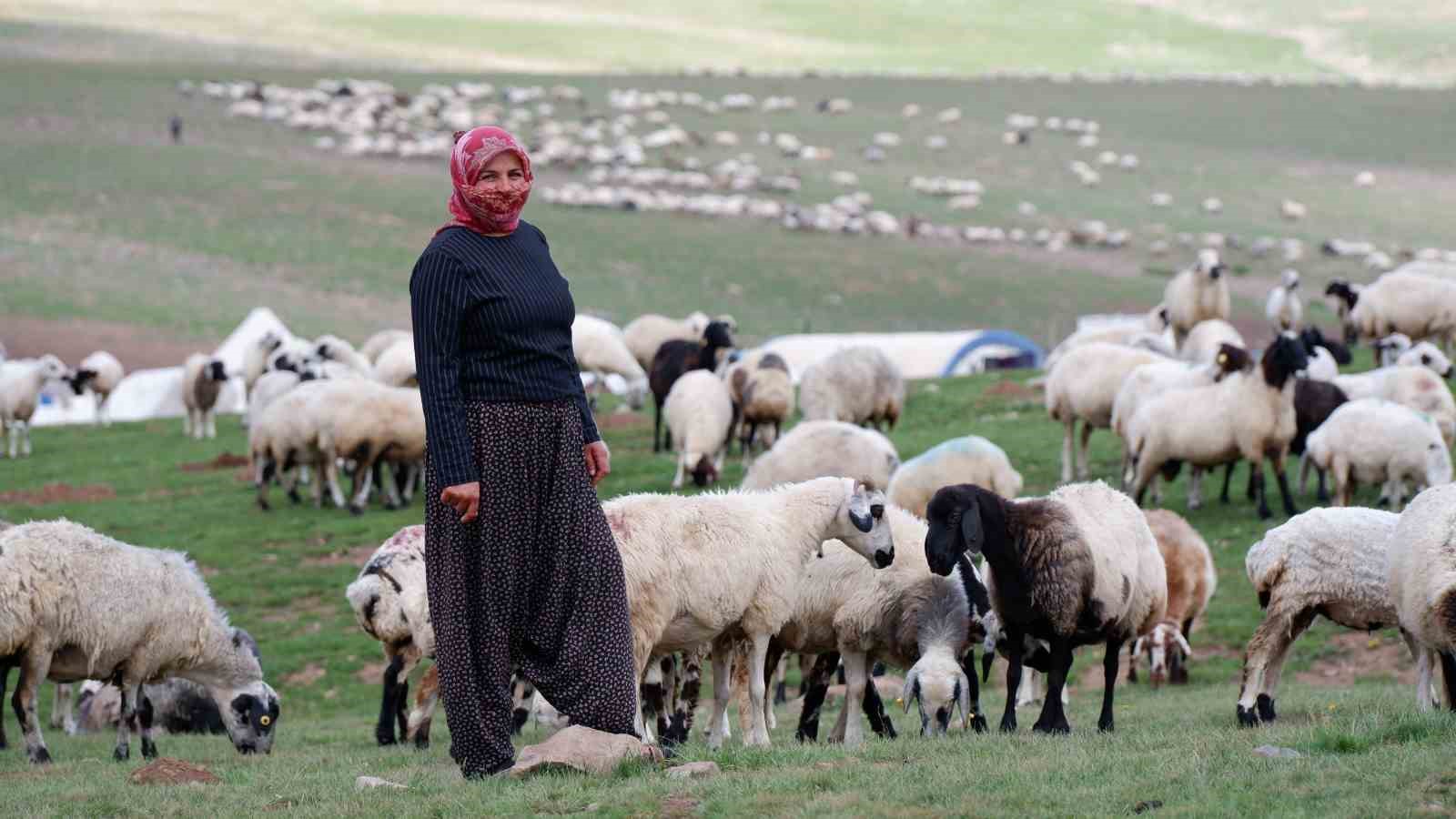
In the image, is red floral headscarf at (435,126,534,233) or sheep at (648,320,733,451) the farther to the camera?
sheep at (648,320,733,451)

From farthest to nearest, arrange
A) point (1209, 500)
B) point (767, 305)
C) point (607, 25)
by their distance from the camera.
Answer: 1. point (607, 25)
2. point (767, 305)
3. point (1209, 500)

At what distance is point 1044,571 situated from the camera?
9219 mm

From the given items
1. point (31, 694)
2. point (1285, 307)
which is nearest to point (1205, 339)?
point (1285, 307)

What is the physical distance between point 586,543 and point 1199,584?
24.4 ft

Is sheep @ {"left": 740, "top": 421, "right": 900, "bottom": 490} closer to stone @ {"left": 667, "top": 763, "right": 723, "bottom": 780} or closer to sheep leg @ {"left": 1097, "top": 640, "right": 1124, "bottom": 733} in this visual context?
sheep leg @ {"left": 1097, "top": 640, "right": 1124, "bottom": 733}

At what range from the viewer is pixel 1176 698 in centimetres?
1223

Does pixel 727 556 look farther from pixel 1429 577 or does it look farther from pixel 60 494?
pixel 60 494

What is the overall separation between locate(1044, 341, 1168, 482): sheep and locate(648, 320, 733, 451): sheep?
457 centimetres

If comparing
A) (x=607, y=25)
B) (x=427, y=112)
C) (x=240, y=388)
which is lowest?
(x=240, y=388)

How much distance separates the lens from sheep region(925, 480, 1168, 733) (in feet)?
30.2

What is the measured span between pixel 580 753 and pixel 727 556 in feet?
6.62

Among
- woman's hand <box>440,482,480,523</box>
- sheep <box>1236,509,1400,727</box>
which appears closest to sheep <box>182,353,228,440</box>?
sheep <box>1236,509,1400,727</box>

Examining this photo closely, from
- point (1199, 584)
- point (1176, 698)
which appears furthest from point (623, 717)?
point (1199, 584)

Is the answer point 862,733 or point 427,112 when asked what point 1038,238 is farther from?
point 862,733
